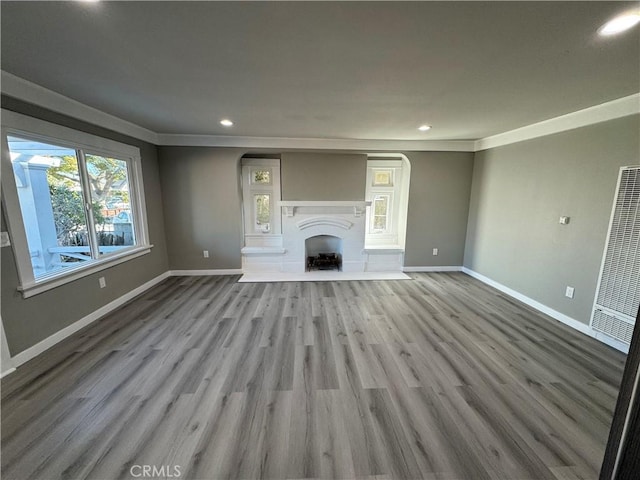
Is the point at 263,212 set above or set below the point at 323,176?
below

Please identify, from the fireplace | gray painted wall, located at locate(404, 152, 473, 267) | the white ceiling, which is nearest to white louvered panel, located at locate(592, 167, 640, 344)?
the white ceiling

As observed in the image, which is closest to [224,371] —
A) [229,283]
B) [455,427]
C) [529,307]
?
[455,427]

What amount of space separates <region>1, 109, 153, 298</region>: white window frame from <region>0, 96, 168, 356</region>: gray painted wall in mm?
56

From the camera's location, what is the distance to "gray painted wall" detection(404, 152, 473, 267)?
4.48 m

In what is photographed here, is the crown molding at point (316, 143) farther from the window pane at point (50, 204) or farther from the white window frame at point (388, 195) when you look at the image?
the window pane at point (50, 204)

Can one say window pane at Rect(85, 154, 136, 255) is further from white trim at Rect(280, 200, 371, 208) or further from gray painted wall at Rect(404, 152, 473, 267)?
gray painted wall at Rect(404, 152, 473, 267)

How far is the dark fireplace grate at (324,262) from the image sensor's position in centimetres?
494

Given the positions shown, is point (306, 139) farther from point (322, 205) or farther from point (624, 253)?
point (624, 253)

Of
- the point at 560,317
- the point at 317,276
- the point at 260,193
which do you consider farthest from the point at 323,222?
the point at 560,317

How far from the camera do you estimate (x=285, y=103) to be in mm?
2467

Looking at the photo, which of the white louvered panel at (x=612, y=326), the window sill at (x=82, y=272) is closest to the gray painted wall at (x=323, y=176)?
the window sill at (x=82, y=272)

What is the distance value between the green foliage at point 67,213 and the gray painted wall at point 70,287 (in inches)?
19.5

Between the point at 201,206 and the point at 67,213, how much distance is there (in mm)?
1822

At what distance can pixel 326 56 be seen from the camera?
63.1 inches
